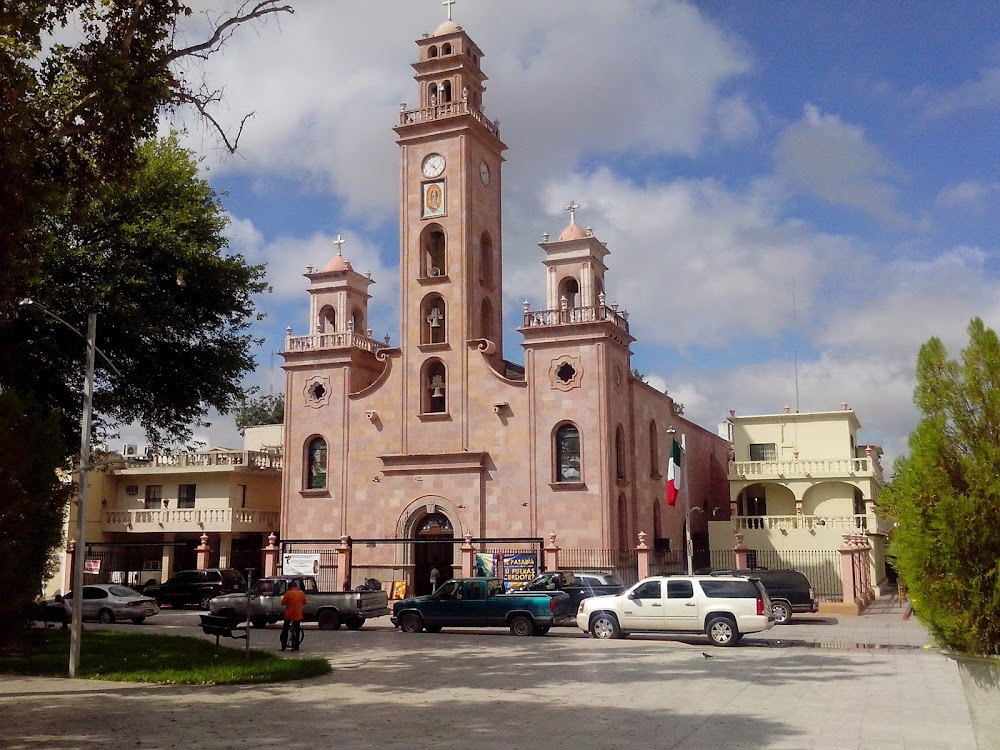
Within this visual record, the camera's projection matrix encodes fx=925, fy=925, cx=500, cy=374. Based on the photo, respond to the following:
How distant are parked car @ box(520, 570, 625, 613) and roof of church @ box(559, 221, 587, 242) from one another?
48.1 ft

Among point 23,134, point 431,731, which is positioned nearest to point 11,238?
point 23,134

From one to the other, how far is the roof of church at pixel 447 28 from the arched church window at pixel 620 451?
18747 mm

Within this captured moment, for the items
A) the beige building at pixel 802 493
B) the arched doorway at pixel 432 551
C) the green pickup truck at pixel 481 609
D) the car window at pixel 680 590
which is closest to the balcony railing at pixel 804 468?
the beige building at pixel 802 493

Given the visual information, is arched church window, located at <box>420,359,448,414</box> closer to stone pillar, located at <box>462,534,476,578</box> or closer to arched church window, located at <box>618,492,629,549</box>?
stone pillar, located at <box>462,534,476,578</box>

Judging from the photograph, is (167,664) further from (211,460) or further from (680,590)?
(211,460)

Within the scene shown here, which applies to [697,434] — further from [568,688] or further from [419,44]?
[568,688]

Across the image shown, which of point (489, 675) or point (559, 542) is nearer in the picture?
point (489, 675)

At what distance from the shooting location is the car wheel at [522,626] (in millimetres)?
25828

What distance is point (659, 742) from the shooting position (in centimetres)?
1142


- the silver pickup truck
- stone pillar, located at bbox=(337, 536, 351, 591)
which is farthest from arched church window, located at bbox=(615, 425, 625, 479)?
the silver pickup truck

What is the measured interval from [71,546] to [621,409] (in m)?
24.9

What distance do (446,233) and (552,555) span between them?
1414cm

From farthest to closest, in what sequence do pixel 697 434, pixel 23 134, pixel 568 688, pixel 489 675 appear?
pixel 697 434 → pixel 489 675 → pixel 568 688 → pixel 23 134

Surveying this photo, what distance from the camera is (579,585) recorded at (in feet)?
95.1
